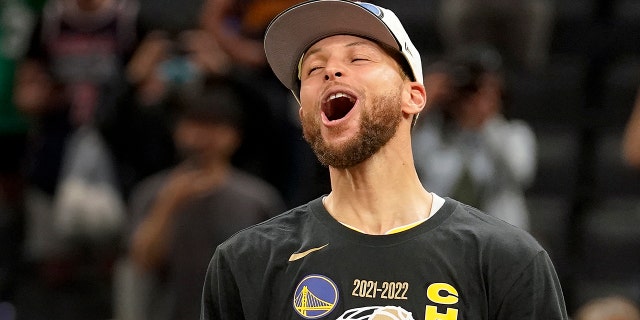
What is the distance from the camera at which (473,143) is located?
18.3 ft

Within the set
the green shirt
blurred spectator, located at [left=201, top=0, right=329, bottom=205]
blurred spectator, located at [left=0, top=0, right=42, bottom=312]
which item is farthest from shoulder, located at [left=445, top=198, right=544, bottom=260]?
the green shirt

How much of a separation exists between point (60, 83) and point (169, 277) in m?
1.64

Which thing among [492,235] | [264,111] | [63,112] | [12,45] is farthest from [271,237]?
[12,45]

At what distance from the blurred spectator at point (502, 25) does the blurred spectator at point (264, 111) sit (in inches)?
34.4

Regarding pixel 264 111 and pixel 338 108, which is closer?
pixel 338 108

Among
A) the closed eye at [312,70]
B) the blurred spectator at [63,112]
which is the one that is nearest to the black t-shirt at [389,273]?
the closed eye at [312,70]

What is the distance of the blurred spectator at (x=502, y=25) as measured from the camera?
20.5 feet

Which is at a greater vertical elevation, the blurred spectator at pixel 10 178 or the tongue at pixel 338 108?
the tongue at pixel 338 108

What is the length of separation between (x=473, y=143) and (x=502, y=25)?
0.94 metres

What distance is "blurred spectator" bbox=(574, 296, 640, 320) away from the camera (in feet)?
17.5

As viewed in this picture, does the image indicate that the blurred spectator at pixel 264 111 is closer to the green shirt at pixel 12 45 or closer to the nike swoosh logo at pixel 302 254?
the green shirt at pixel 12 45

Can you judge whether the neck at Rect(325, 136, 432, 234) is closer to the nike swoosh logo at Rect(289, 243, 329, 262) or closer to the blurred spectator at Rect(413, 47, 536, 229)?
the nike swoosh logo at Rect(289, 243, 329, 262)

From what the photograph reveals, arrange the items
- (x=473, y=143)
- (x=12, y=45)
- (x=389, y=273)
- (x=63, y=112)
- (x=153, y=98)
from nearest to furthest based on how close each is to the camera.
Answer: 1. (x=389, y=273)
2. (x=473, y=143)
3. (x=153, y=98)
4. (x=63, y=112)
5. (x=12, y=45)

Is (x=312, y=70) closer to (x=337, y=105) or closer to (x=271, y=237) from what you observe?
(x=337, y=105)
